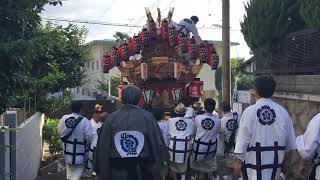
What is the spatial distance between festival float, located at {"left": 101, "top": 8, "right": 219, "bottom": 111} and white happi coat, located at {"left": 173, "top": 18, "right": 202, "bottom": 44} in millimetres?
287

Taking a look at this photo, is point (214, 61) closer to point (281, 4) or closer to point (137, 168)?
point (281, 4)

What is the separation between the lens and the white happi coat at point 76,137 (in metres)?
9.48

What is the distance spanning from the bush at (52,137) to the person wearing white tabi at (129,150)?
33.5 ft

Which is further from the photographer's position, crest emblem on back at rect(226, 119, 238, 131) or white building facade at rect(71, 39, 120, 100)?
white building facade at rect(71, 39, 120, 100)

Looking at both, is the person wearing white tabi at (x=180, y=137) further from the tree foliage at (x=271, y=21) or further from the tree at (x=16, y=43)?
the tree at (x=16, y=43)

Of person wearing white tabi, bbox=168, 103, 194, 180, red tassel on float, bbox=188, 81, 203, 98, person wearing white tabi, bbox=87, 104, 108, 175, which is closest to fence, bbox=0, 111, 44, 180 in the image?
person wearing white tabi, bbox=87, 104, 108, 175

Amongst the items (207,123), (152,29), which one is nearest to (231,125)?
(207,123)

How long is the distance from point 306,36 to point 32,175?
21.8ft

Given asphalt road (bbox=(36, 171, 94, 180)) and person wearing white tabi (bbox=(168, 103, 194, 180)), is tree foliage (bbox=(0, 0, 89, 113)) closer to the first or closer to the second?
person wearing white tabi (bbox=(168, 103, 194, 180))

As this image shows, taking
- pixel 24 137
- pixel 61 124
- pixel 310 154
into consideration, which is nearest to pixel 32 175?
pixel 24 137

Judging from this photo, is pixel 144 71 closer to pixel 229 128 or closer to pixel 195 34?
pixel 195 34

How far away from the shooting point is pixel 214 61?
48.1 ft

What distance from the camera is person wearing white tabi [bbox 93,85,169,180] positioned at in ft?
→ 19.3

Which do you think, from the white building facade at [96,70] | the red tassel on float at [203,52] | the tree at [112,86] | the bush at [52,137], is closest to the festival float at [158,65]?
the red tassel on float at [203,52]
